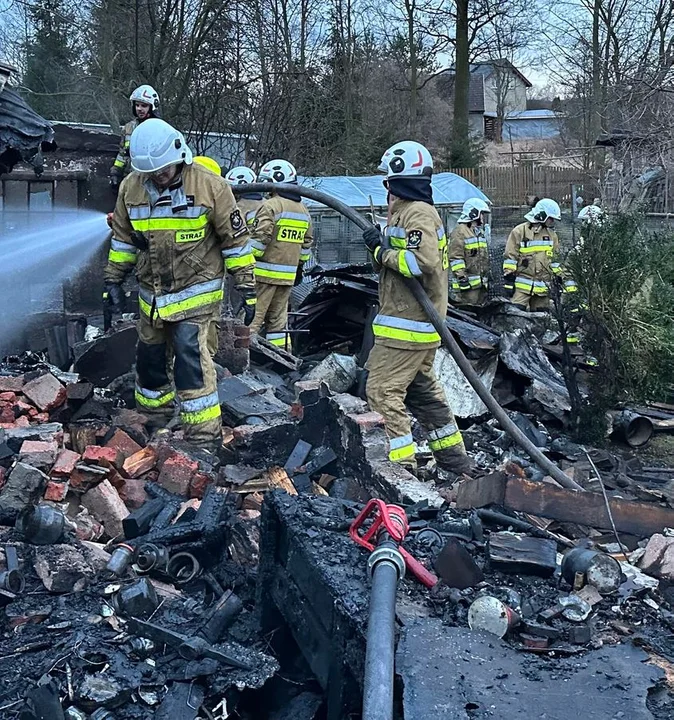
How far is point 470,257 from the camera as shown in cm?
1146

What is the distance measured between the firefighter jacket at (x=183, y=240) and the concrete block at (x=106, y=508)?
4.44 feet

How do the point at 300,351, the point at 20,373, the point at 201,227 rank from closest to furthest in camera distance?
the point at 201,227
the point at 20,373
the point at 300,351

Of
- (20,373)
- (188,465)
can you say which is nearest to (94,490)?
(188,465)

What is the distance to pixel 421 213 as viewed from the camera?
5.47 meters

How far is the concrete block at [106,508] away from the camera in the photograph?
14.0 ft

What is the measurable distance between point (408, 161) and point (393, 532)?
11.2 ft

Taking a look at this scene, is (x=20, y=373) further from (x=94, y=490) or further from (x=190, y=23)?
(x=190, y=23)

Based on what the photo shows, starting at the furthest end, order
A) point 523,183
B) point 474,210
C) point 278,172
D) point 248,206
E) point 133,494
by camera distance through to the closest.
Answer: point 523,183
point 474,210
point 248,206
point 278,172
point 133,494

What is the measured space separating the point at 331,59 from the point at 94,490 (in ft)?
63.2

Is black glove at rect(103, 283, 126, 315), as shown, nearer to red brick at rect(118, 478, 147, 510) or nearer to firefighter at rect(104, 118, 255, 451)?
firefighter at rect(104, 118, 255, 451)

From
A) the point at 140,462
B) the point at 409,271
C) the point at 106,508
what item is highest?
the point at 409,271

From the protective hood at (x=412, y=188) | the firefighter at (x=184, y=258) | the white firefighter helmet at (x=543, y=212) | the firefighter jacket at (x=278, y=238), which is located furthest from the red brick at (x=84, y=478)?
the white firefighter helmet at (x=543, y=212)

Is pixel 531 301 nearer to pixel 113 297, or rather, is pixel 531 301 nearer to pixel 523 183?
pixel 113 297

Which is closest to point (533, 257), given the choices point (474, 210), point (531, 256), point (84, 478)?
point (531, 256)
